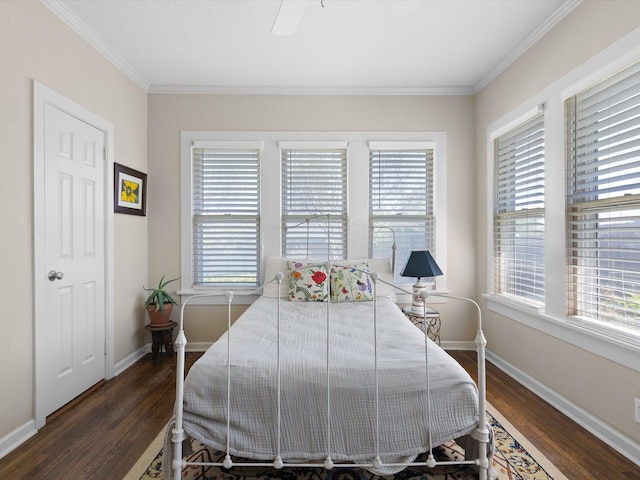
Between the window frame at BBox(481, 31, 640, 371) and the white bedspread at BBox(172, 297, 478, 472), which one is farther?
the window frame at BBox(481, 31, 640, 371)

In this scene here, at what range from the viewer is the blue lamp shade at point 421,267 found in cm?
290

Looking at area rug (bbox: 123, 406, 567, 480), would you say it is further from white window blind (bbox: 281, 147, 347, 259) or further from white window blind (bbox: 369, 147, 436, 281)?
white window blind (bbox: 281, 147, 347, 259)

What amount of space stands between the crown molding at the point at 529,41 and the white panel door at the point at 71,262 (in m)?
3.55

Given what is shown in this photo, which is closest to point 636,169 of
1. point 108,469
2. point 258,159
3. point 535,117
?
point 535,117

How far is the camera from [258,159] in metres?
3.43

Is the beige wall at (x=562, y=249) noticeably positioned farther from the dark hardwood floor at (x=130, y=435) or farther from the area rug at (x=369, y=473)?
the area rug at (x=369, y=473)

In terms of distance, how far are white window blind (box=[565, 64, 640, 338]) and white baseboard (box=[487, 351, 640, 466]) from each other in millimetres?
582

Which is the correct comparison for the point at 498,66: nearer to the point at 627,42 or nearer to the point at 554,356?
the point at 627,42

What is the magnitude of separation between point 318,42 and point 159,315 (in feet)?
9.34

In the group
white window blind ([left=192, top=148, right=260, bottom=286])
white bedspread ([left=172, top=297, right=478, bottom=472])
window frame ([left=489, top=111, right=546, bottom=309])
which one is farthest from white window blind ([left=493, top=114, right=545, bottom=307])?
white window blind ([left=192, top=148, right=260, bottom=286])

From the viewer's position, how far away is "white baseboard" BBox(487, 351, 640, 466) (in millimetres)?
1774

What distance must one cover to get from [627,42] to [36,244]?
370 cm

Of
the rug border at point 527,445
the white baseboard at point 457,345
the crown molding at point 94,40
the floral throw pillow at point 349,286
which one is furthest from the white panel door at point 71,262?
the white baseboard at point 457,345

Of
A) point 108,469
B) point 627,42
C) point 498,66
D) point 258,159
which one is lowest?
point 108,469
